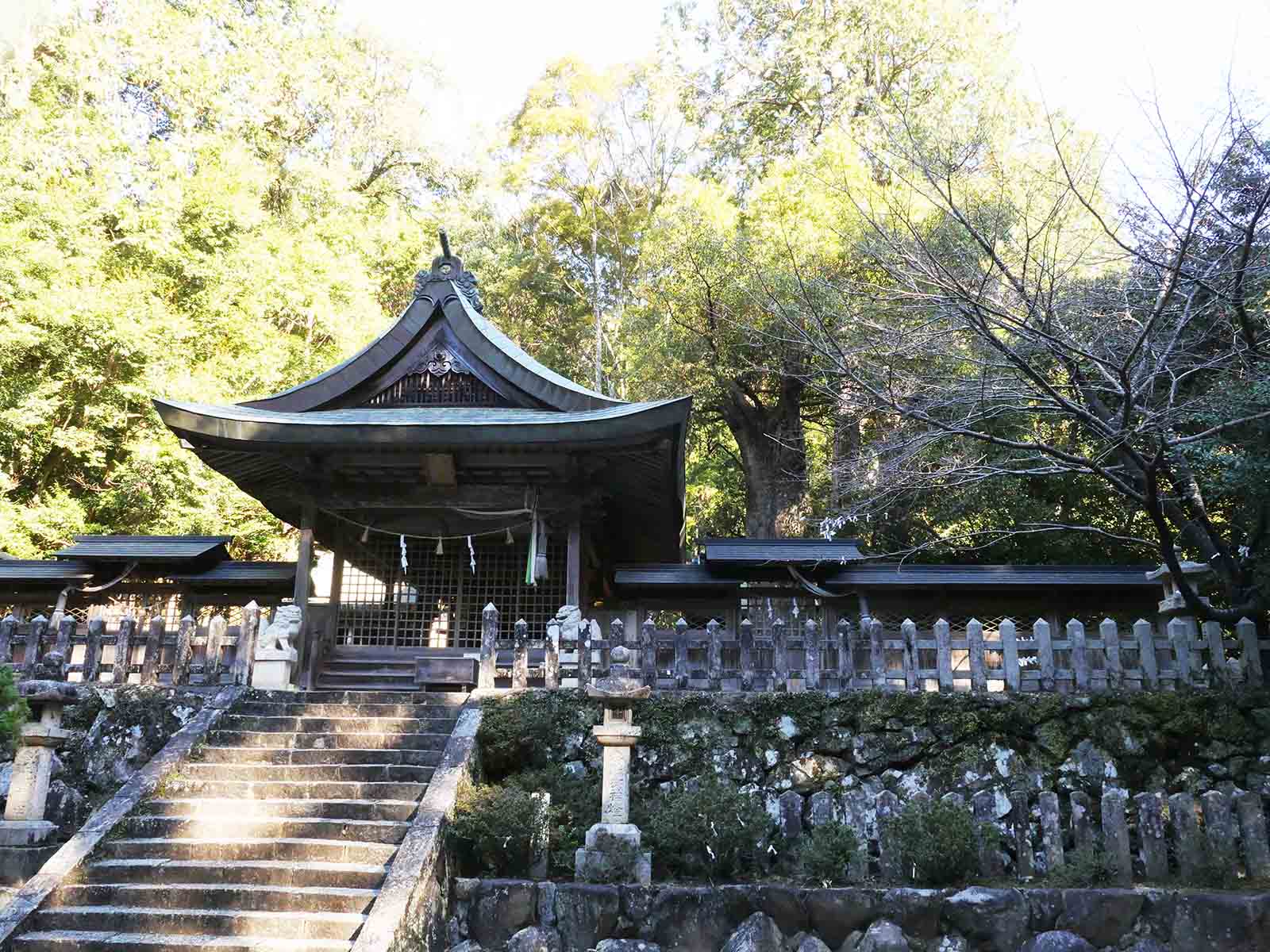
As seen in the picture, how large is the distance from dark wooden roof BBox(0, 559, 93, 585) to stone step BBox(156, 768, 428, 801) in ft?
25.9

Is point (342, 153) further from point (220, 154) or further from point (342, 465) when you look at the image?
point (342, 465)

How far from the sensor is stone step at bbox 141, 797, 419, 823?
8.49 metres

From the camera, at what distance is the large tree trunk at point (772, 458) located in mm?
22141

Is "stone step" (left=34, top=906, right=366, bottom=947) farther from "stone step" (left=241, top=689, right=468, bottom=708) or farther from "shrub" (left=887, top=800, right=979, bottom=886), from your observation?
"shrub" (left=887, top=800, right=979, bottom=886)

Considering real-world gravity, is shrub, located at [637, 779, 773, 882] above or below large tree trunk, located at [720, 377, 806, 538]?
below

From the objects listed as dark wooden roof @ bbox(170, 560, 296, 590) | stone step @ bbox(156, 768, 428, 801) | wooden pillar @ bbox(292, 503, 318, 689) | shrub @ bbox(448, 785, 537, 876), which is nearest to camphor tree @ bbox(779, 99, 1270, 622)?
shrub @ bbox(448, 785, 537, 876)

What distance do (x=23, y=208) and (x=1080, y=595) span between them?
68.0ft

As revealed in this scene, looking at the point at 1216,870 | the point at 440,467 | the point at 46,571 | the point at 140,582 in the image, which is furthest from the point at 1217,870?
the point at 46,571

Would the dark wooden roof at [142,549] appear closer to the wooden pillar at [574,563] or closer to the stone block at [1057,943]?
the wooden pillar at [574,563]

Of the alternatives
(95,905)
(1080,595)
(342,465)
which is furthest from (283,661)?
Answer: (1080,595)

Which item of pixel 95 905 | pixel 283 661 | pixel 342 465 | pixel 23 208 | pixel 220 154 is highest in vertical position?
pixel 220 154

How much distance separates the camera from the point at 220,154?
22562mm

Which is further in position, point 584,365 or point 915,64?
point 584,365

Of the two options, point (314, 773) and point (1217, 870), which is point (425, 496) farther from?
point (1217, 870)
